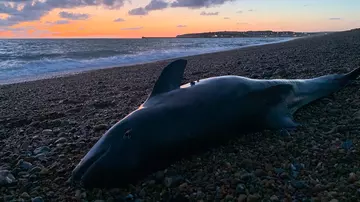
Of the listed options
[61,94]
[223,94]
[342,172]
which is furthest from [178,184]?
[61,94]

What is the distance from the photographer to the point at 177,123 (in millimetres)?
3961

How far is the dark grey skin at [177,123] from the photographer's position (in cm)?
357

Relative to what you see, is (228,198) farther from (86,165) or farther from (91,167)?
(86,165)

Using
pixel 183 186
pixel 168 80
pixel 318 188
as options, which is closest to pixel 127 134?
pixel 183 186

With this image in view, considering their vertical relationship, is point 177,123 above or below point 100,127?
above

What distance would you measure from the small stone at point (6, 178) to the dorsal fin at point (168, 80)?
1.96m

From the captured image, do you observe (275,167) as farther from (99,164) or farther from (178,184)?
(99,164)

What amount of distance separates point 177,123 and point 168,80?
82cm

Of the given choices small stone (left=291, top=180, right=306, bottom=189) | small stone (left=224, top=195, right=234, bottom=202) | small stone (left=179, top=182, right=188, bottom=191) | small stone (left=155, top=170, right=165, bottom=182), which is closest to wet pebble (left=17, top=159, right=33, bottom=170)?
small stone (left=155, top=170, right=165, bottom=182)

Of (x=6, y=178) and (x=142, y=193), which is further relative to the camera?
(x=6, y=178)

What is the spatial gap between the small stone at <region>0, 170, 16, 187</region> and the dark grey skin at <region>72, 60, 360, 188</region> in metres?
0.83

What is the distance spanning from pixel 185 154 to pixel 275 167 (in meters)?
1.06

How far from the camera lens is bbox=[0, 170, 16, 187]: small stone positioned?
3891mm

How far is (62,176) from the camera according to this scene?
4.09 meters
